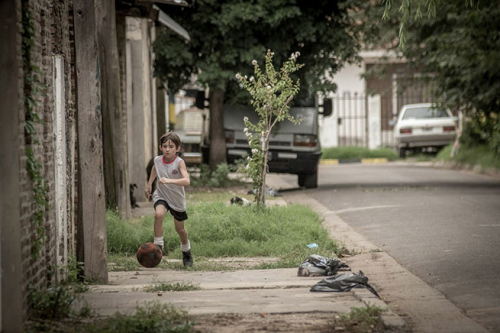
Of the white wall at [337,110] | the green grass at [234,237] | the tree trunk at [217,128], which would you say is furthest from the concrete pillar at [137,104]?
the white wall at [337,110]

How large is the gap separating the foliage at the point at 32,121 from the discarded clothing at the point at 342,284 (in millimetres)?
2436

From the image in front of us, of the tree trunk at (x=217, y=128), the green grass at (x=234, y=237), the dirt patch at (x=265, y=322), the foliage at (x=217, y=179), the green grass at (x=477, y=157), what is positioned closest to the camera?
the dirt patch at (x=265, y=322)

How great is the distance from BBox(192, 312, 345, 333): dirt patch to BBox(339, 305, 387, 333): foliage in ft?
0.33

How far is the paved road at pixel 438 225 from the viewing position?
859 centimetres

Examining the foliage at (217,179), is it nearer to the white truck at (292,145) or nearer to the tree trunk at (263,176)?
the white truck at (292,145)

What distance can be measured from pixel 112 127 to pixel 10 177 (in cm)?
632

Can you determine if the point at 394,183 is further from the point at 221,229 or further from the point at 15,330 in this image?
the point at 15,330

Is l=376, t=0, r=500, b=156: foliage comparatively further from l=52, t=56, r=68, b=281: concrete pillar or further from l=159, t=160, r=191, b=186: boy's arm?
l=52, t=56, r=68, b=281: concrete pillar

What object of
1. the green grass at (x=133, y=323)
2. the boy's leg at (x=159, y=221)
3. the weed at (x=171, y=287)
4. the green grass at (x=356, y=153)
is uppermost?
the boy's leg at (x=159, y=221)

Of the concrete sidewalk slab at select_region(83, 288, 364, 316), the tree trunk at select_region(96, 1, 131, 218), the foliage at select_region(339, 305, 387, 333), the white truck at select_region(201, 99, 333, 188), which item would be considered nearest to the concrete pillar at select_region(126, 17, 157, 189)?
the white truck at select_region(201, 99, 333, 188)

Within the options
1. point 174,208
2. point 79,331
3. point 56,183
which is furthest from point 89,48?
point 79,331

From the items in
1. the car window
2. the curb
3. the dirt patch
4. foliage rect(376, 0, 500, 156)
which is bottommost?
the curb

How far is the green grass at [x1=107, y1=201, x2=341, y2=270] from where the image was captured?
430 inches

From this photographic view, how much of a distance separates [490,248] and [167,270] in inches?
149
